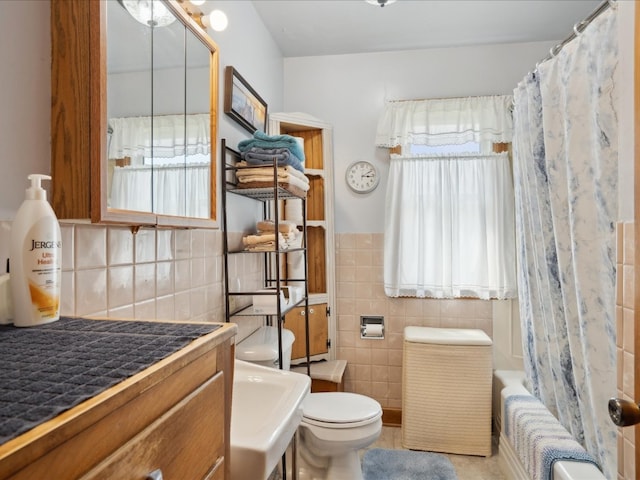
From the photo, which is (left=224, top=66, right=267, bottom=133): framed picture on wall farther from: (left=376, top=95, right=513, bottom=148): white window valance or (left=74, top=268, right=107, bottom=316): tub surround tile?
(left=74, top=268, right=107, bottom=316): tub surround tile

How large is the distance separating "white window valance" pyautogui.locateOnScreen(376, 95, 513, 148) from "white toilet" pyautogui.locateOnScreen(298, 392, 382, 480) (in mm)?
1785

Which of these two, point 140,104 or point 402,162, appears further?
point 402,162

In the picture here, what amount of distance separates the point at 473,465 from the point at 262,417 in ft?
5.73

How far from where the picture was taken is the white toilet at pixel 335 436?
5.82 ft

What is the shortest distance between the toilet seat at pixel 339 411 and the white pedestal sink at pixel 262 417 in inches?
21.8

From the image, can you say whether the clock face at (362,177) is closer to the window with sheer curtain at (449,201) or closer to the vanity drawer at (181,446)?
the window with sheer curtain at (449,201)

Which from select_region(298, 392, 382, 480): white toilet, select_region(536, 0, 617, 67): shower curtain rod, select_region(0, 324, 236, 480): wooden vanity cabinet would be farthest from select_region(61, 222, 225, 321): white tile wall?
select_region(536, 0, 617, 67): shower curtain rod

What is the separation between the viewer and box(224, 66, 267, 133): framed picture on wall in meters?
1.78

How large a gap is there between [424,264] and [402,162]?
2.45ft

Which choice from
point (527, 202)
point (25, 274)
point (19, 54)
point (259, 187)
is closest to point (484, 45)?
point (527, 202)

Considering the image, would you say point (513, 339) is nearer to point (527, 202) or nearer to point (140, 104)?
point (527, 202)

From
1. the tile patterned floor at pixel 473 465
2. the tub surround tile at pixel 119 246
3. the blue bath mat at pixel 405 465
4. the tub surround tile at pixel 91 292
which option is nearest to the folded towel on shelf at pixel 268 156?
the tub surround tile at pixel 119 246

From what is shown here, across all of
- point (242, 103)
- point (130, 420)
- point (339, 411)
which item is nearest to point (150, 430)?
point (130, 420)

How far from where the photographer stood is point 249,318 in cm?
201
